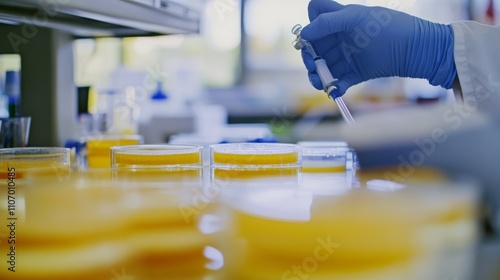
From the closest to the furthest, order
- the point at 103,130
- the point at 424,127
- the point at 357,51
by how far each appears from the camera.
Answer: the point at 424,127, the point at 357,51, the point at 103,130

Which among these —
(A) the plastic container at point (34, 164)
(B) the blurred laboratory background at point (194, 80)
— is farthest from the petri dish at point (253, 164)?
(B) the blurred laboratory background at point (194, 80)

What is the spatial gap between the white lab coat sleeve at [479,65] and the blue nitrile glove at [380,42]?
113mm

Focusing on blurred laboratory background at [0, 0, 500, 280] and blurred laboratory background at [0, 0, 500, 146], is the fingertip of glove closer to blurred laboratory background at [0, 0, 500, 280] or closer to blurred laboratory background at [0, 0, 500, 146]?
blurred laboratory background at [0, 0, 500, 280]

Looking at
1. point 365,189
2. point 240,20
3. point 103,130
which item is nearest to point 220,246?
point 365,189

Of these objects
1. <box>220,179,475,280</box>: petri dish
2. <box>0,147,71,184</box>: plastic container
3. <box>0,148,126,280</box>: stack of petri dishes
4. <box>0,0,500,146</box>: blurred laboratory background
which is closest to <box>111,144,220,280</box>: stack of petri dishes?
<box>0,148,126,280</box>: stack of petri dishes

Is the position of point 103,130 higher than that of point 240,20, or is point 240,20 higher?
point 240,20

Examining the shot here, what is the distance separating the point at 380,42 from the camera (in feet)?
4.35

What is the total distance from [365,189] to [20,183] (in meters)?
0.53

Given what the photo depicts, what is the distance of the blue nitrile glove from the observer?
Result: 4.13 ft

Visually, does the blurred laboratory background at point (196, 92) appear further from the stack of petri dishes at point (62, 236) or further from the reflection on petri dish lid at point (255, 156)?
the stack of petri dishes at point (62, 236)

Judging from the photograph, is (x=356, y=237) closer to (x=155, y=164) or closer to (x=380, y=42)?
(x=155, y=164)

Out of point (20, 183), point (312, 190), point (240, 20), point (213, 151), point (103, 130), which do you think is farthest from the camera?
point (240, 20)

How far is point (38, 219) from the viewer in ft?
2.01

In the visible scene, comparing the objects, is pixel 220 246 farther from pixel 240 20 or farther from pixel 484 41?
pixel 240 20
